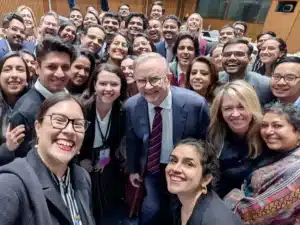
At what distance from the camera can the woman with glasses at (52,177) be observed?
3.43 ft

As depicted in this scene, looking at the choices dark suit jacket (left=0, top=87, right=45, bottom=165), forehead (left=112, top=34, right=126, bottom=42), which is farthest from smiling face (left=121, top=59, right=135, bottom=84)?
dark suit jacket (left=0, top=87, right=45, bottom=165)

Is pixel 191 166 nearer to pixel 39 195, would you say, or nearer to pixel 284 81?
pixel 39 195

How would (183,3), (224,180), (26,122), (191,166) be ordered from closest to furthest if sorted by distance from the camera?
(191,166), (26,122), (224,180), (183,3)

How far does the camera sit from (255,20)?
36.1 ft

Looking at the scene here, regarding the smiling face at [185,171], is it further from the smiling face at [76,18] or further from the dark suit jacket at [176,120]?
the smiling face at [76,18]

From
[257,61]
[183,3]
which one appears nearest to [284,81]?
[257,61]

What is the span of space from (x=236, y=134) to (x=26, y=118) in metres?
1.57

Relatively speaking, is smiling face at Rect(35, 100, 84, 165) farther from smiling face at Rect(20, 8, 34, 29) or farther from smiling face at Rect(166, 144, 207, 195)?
smiling face at Rect(20, 8, 34, 29)

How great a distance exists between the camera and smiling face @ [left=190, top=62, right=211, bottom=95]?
264cm

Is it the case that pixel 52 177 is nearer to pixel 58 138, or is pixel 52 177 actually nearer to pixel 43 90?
pixel 58 138

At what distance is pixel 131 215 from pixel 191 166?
149cm

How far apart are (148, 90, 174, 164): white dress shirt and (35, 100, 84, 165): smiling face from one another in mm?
915

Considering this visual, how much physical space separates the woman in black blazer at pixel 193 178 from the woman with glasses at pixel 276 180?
25 cm

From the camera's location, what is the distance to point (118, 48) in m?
3.18
